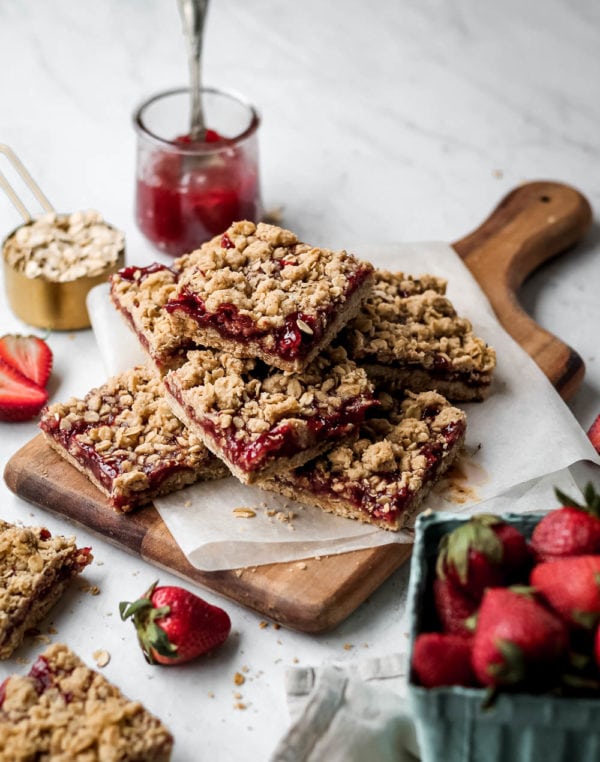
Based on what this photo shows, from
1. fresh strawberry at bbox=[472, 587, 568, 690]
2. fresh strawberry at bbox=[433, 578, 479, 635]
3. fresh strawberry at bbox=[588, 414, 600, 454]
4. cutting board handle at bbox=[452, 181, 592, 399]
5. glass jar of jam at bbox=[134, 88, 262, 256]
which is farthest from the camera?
glass jar of jam at bbox=[134, 88, 262, 256]

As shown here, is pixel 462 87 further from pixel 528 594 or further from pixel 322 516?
pixel 528 594

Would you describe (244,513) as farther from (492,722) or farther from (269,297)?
(492,722)

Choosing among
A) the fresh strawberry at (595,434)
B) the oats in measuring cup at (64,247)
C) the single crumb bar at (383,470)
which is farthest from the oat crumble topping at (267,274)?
the fresh strawberry at (595,434)

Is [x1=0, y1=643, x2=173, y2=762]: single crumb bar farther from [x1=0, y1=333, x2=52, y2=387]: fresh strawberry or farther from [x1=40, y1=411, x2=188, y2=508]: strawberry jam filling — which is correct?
[x1=0, y1=333, x2=52, y2=387]: fresh strawberry

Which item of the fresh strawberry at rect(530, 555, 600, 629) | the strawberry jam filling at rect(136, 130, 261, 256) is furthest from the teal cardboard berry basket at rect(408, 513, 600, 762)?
the strawberry jam filling at rect(136, 130, 261, 256)

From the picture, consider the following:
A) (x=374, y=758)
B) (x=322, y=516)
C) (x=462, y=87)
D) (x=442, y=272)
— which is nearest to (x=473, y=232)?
(x=442, y=272)

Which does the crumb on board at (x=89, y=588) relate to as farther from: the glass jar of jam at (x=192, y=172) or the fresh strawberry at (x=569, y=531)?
the glass jar of jam at (x=192, y=172)
